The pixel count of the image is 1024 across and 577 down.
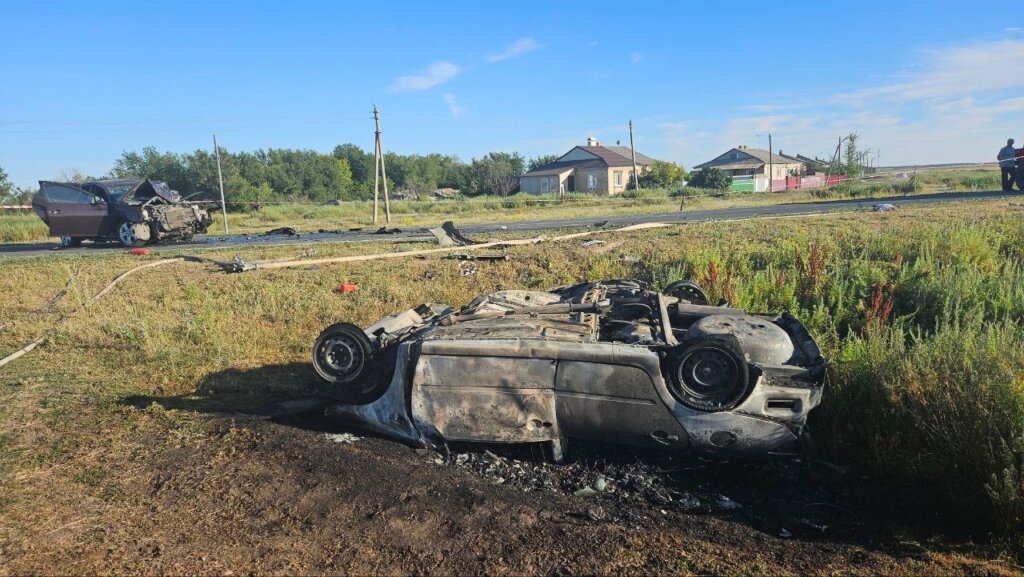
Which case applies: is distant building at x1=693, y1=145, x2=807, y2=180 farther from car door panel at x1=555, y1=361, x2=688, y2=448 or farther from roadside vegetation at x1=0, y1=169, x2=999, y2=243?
car door panel at x1=555, y1=361, x2=688, y2=448

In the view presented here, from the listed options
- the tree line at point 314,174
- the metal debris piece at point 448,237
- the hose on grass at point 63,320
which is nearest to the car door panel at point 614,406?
the hose on grass at point 63,320

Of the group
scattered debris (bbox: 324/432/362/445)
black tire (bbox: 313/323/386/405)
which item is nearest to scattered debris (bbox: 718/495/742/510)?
black tire (bbox: 313/323/386/405)

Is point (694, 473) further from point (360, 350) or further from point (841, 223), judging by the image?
point (841, 223)

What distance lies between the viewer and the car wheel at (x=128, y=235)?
17.4 metres

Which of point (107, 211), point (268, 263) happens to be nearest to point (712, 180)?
point (107, 211)

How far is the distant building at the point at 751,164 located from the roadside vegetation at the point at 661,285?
60.0 meters

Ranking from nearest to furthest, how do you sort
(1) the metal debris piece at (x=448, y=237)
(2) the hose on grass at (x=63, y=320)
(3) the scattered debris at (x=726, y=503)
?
→ (3) the scattered debris at (x=726, y=503), (2) the hose on grass at (x=63, y=320), (1) the metal debris piece at (x=448, y=237)

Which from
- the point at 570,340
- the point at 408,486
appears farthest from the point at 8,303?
the point at 570,340

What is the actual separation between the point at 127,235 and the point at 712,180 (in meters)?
46.2

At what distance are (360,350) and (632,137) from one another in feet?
162

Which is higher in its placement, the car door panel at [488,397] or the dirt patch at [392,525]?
the car door panel at [488,397]

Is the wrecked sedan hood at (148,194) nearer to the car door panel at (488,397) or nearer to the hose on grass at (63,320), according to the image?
the hose on grass at (63,320)

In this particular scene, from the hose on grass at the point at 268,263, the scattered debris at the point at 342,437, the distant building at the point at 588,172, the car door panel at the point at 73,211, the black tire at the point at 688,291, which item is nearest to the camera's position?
the scattered debris at the point at 342,437

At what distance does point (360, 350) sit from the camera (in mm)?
5008
